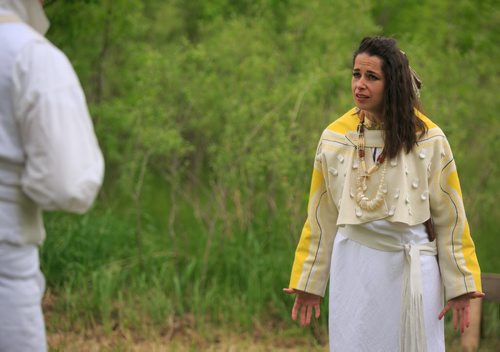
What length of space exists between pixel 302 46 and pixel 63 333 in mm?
3569

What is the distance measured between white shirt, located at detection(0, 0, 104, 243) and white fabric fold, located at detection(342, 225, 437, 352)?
1.48 m

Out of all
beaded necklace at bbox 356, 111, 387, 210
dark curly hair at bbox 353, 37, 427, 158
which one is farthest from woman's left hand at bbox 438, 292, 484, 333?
dark curly hair at bbox 353, 37, 427, 158

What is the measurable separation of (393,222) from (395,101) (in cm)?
46

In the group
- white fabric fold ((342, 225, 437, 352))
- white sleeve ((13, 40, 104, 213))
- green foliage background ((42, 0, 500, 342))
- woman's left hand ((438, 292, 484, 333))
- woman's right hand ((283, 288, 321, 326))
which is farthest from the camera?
green foliage background ((42, 0, 500, 342))

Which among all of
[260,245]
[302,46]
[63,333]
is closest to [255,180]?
[260,245]

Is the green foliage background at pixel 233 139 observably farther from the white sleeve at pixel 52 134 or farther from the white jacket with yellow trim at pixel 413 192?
the white sleeve at pixel 52 134

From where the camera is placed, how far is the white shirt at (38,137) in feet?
7.54

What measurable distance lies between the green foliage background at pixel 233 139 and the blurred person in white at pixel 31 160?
380 centimetres

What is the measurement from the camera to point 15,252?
238 cm

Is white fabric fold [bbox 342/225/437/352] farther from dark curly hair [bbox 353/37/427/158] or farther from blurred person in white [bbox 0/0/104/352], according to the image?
blurred person in white [bbox 0/0/104/352]

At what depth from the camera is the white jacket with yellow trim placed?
3463 mm

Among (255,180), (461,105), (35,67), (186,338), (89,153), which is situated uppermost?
(35,67)

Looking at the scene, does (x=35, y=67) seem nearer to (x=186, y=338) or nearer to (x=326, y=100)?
(x=186, y=338)

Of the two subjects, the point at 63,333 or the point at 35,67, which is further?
the point at 63,333
